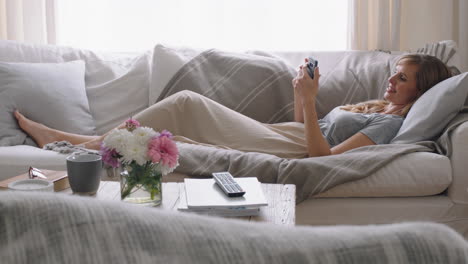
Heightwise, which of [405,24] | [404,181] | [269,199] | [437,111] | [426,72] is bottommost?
[404,181]

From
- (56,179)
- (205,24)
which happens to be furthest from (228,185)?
(205,24)

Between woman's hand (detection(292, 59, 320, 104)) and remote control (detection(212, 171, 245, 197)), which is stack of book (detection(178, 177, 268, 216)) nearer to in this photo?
remote control (detection(212, 171, 245, 197))

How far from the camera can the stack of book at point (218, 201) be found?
1.40 m

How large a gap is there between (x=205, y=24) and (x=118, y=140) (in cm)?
216

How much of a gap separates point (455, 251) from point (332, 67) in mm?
2710

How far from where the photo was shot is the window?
3455 mm

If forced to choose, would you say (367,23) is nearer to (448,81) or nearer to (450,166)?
(448,81)

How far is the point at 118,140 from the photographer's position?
148 cm

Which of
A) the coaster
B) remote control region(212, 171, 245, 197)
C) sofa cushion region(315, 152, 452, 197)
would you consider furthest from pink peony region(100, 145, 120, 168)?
sofa cushion region(315, 152, 452, 197)

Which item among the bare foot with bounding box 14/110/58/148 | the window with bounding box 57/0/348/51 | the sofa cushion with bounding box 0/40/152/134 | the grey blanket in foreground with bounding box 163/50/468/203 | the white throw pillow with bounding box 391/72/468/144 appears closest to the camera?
the grey blanket in foreground with bounding box 163/50/468/203

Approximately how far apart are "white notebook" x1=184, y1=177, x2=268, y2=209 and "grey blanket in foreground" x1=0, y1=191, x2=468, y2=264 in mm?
1113

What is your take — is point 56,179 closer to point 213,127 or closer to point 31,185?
point 31,185

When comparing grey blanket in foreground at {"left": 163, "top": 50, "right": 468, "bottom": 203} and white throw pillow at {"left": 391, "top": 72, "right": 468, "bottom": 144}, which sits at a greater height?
white throw pillow at {"left": 391, "top": 72, "right": 468, "bottom": 144}

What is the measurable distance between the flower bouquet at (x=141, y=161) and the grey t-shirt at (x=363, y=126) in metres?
1.09
